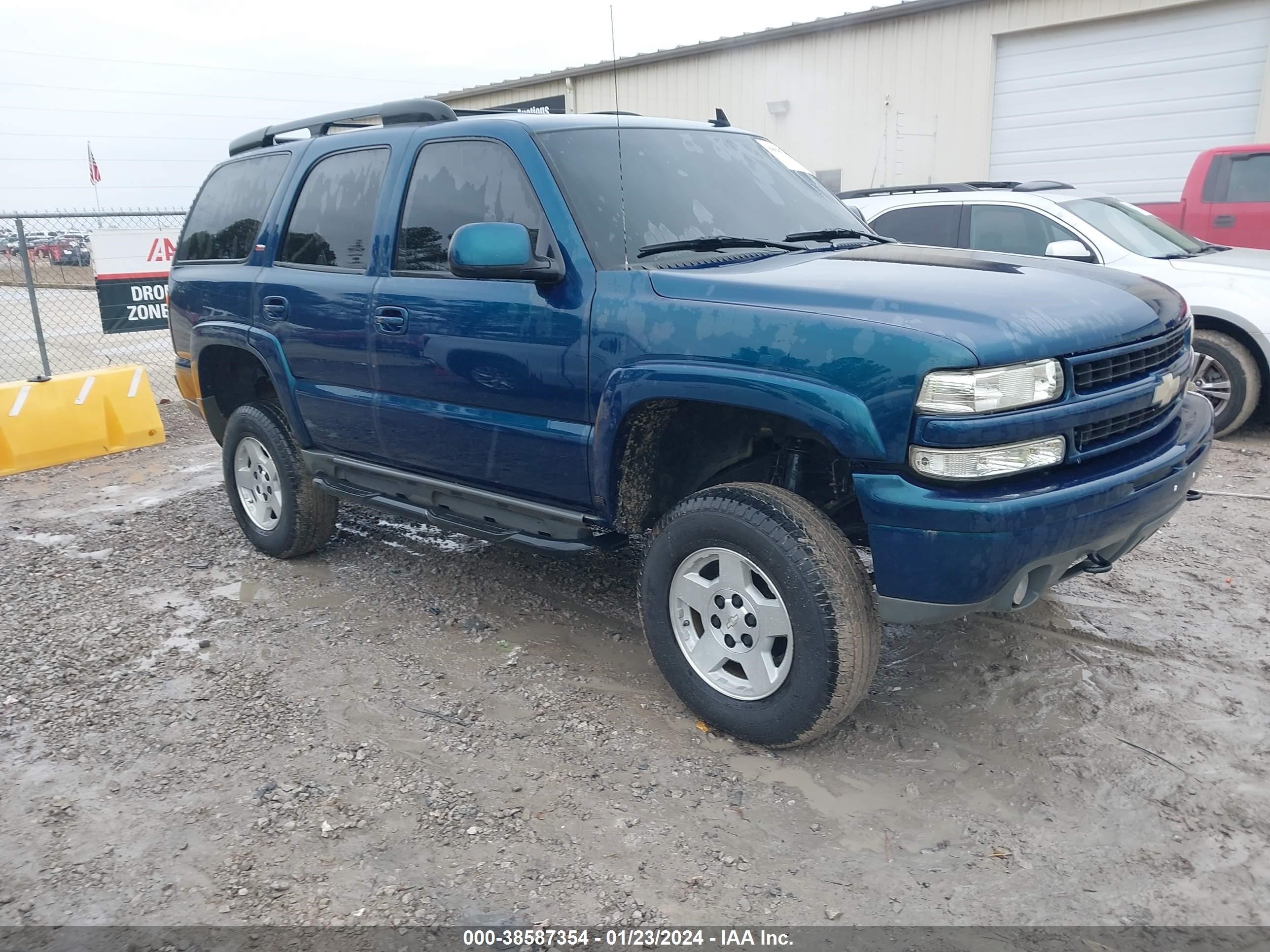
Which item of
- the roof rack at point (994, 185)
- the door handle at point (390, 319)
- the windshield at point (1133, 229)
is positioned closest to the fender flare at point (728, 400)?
the door handle at point (390, 319)

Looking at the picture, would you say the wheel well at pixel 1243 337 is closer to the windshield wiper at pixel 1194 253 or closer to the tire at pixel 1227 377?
the tire at pixel 1227 377

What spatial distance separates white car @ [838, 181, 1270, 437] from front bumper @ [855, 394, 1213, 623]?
12.5ft

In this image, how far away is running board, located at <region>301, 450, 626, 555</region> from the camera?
3684 millimetres

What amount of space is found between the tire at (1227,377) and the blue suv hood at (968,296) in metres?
3.83

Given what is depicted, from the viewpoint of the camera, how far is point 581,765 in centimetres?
320

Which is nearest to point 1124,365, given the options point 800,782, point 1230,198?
point 800,782

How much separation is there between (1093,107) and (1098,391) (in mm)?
11869

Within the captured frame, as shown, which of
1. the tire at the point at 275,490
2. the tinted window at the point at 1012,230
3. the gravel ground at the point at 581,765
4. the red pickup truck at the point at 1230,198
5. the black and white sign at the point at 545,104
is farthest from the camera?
the black and white sign at the point at 545,104

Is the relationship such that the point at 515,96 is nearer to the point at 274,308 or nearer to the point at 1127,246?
the point at 1127,246

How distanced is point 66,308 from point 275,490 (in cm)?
1101

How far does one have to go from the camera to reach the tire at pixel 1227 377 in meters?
6.76

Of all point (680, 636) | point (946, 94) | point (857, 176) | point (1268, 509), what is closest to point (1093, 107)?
point (946, 94)

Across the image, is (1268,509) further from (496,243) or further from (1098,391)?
(496,243)

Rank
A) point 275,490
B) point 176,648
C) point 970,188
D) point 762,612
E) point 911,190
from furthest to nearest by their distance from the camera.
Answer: point 911,190, point 970,188, point 275,490, point 176,648, point 762,612
